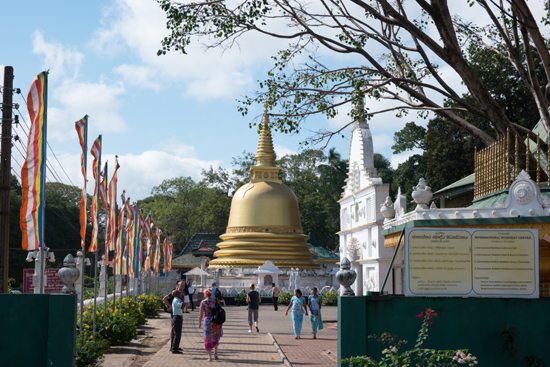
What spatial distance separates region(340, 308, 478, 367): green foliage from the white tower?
1917 cm

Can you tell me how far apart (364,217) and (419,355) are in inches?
940

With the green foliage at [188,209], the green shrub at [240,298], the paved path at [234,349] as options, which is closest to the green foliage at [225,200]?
the green foliage at [188,209]

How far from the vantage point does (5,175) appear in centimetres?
1872

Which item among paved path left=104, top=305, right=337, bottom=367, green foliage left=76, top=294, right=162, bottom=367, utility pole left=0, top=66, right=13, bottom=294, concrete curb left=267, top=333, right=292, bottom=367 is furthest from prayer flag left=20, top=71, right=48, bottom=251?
utility pole left=0, top=66, right=13, bottom=294

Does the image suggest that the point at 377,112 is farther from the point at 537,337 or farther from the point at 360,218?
the point at 360,218

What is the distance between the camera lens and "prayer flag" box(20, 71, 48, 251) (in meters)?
11.5

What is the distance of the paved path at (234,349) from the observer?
541 inches

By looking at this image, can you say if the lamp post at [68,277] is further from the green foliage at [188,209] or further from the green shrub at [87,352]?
the green foliage at [188,209]

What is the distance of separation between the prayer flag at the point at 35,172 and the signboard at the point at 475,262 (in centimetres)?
680

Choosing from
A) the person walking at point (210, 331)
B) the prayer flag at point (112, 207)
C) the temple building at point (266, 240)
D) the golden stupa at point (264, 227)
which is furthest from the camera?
the golden stupa at point (264, 227)

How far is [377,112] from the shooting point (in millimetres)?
17406

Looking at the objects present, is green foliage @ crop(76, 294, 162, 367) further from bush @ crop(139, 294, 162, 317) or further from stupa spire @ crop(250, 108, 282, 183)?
stupa spire @ crop(250, 108, 282, 183)

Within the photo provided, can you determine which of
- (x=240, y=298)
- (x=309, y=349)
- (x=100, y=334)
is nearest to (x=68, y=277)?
(x=100, y=334)

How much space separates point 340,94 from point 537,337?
918 cm
